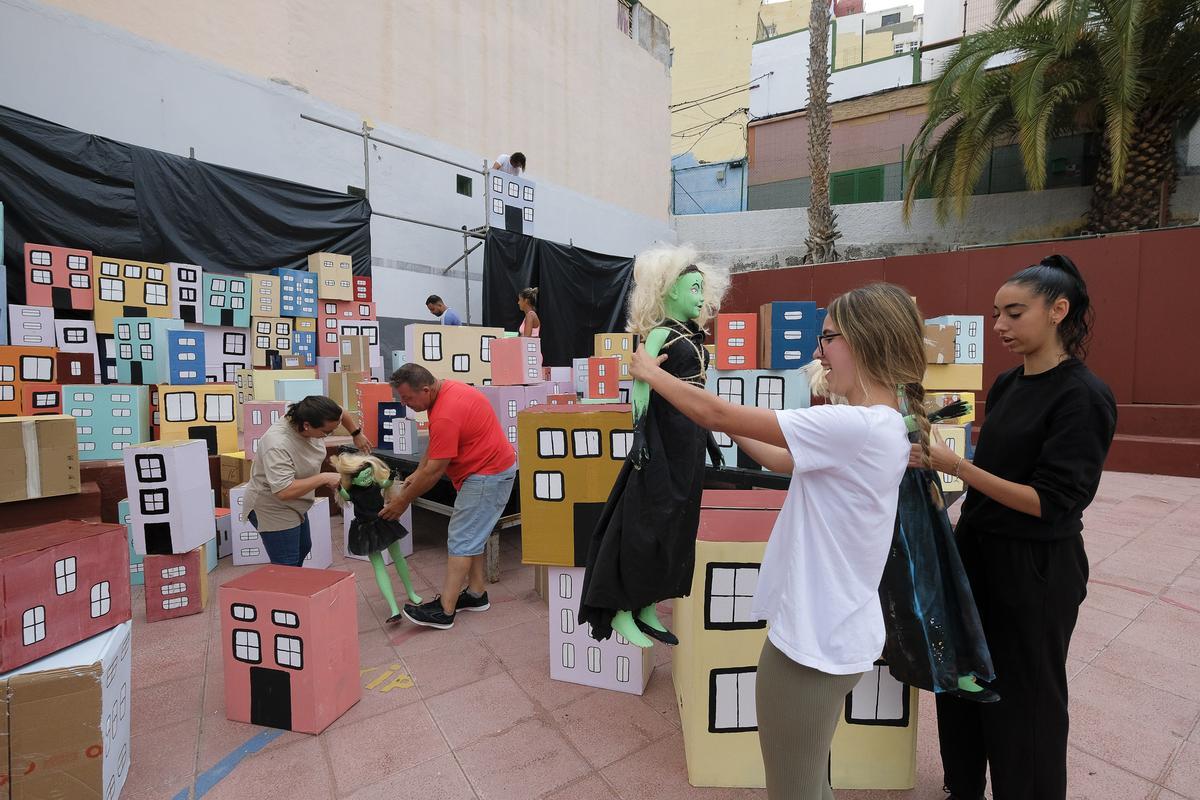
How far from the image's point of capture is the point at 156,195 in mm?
6621

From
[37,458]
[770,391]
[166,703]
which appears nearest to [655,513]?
[166,703]

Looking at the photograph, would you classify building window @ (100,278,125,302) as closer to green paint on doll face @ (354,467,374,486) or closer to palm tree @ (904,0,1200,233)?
green paint on doll face @ (354,467,374,486)

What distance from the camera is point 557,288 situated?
11.4 metres

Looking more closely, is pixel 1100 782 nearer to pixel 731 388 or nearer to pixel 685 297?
pixel 685 297

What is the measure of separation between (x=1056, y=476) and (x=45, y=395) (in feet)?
20.7

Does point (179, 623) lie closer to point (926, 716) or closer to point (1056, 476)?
point (926, 716)

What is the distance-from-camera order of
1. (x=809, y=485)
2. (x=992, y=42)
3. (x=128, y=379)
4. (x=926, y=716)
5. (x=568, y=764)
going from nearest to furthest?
(x=809, y=485), (x=568, y=764), (x=926, y=716), (x=128, y=379), (x=992, y=42)

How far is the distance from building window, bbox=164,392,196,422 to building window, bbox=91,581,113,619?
3255 millimetres

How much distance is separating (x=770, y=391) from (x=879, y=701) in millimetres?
2418

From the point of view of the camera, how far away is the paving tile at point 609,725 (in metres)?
2.33

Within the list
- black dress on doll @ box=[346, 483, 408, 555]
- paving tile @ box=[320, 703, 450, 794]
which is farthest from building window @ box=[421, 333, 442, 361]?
paving tile @ box=[320, 703, 450, 794]

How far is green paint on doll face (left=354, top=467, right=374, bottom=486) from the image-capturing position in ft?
10.6

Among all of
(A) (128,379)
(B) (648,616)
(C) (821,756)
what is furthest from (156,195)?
(C) (821,756)

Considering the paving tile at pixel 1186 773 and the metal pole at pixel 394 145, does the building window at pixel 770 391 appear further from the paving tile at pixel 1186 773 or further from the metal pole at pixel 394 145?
the metal pole at pixel 394 145
